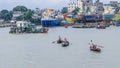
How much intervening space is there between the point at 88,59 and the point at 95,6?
5497cm

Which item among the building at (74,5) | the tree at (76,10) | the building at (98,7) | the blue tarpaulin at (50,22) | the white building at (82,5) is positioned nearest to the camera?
the blue tarpaulin at (50,22)

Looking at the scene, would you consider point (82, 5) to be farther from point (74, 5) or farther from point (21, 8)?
point (21, 8)

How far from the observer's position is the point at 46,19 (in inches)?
2272

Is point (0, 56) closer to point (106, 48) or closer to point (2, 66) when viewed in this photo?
point (2, 66)

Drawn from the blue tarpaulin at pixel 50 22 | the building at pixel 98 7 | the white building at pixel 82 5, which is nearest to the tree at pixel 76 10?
the white building at pixel 82 5

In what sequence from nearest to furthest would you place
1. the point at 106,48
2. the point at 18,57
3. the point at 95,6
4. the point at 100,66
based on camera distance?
1. the point at 100,66
2. the point at 18,57
3. the point at 106,48
4. the point at 95,6

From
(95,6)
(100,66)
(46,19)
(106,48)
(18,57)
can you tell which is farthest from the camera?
(95,6)

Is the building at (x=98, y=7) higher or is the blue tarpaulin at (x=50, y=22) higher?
the building at (x=98, y=7)


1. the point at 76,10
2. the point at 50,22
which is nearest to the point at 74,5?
the point at 76,10

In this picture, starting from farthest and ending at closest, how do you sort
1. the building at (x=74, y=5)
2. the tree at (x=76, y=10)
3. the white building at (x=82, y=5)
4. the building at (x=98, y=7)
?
the building at (x=98, y=7), the building at (x=74, y=5), the white building at (x=82, y=5), the tree at (x=76, y=10)

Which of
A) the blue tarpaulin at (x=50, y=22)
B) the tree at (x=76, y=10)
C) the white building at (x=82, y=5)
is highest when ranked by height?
the white building at (x=82, y=5)

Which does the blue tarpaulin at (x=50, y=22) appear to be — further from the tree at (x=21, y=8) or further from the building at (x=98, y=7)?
the tree at (x=21, y=8)

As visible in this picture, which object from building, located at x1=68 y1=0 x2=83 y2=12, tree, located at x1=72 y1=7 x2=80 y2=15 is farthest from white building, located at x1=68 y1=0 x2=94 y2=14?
tree, located at x1=72 y1=7 x2=80 y2=15

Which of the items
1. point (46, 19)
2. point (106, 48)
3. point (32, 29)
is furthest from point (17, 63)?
point (46, 19)
